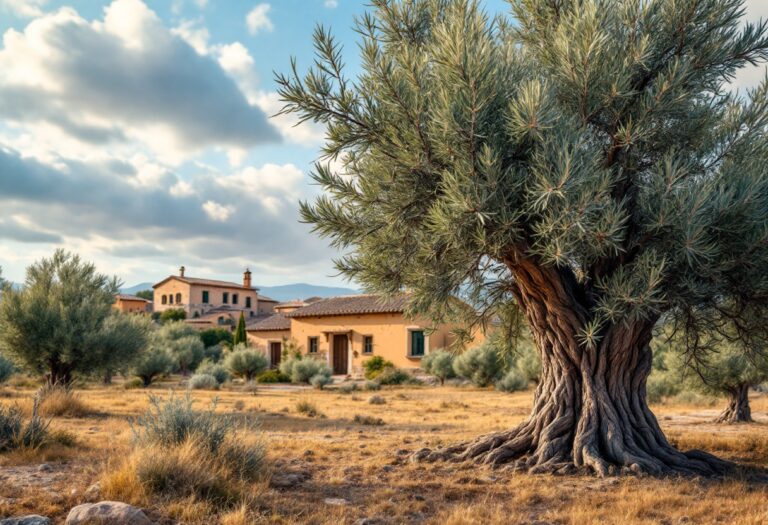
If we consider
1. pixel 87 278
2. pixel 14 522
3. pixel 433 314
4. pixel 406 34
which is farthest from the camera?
pixel 87 278

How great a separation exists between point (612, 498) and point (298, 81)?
5760 mm

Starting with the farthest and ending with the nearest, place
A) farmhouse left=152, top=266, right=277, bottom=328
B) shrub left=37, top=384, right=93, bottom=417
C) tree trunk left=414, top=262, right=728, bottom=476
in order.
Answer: farmhouse left=152, top=266, right=277, bottom=328, shrub left=37, top=384, right=93, bottom=417, tree trunk left=414, top=262, right=728, bottom=476

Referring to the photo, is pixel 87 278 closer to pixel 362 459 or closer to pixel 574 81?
pixel 362 459

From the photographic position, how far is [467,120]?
636 centimetres

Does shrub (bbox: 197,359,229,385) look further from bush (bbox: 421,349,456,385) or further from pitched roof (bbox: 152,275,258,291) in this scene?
pitched roof (bbox: 152,275,258,291)

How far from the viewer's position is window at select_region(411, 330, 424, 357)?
3447cm

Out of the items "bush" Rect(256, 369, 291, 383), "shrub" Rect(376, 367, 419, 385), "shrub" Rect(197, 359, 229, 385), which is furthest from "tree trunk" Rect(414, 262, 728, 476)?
"bush" Rect(256, 369, 291, 383)

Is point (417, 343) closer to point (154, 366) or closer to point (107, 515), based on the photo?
point (154, 366)

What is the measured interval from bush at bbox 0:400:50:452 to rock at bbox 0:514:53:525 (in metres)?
3.34

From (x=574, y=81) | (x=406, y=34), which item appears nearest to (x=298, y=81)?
(x=406, y=34)

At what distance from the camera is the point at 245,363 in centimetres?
3072

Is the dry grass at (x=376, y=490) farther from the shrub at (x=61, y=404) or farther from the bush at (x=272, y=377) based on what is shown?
the bush at (x=272, y=377)

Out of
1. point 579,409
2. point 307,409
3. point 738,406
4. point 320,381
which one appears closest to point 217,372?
point 320,381

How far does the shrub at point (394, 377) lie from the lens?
30.6m
